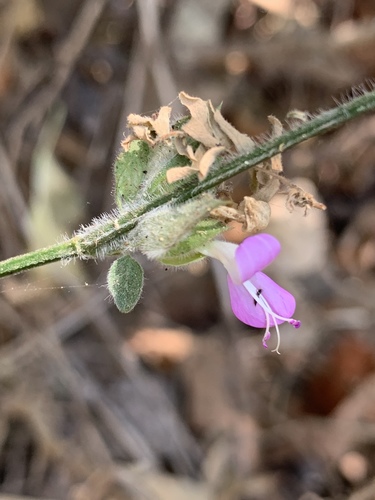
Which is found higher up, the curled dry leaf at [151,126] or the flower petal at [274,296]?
the curled dry leaf at [151,126]

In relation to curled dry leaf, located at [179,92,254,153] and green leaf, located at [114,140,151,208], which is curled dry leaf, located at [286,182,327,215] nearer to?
curled dry leaf, located at [179,92,254,153]

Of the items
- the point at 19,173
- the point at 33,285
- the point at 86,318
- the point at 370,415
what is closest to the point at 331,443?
the point at 370,415

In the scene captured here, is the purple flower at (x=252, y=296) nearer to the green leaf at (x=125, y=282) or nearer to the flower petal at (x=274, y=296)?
the flower petal at (x=274, y=296)

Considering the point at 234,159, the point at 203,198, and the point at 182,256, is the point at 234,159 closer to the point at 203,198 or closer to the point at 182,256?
the point at 203,198

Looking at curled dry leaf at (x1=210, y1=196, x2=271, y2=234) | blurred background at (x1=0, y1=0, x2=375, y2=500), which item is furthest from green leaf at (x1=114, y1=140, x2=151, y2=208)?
blurred background at (x1=0, y1=0, x2=375, y2=500)

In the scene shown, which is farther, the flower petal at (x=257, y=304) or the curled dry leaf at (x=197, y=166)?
the flower petal at (x=257, y=304)

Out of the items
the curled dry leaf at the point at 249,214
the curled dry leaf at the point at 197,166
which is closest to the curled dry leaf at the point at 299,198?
the curled dry leaf at the point at 249,214
